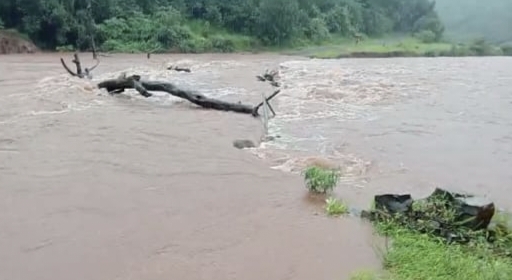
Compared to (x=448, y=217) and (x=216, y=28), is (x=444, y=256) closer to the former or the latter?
(x=448, y=217)

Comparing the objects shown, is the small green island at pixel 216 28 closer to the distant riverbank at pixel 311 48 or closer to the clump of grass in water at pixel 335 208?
the distant riverbank at pixel 311 48

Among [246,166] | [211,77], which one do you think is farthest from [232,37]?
[246,166]

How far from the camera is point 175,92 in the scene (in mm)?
14188

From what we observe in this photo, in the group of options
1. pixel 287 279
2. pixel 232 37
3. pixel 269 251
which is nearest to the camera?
pixel 287 279

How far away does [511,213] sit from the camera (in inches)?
268

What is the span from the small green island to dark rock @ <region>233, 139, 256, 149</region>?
21.9 m

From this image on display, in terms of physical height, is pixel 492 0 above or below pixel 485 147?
above

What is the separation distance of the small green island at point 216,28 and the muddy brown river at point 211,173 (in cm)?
1596

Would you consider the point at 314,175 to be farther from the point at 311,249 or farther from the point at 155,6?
the point at 155,6

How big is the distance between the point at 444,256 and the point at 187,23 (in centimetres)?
3623

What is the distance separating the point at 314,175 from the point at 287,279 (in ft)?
8.15

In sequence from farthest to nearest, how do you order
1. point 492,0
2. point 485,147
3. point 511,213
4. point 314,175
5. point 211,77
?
1. point 492,0
2. point 211,77
3. point 485,147
4. point 314,175
5. point 511,213

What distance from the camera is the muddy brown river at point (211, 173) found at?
5398 millimetres

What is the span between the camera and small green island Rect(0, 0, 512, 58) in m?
32.2
